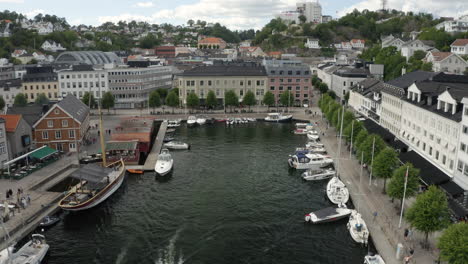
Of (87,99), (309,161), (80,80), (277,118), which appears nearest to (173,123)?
(277,118)

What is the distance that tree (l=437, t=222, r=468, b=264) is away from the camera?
25.4m

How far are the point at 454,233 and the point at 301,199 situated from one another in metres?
21.7

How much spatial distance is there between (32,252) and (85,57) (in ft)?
442

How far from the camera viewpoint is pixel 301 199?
47.1 metres

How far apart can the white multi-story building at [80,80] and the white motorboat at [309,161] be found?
68367 millimetres

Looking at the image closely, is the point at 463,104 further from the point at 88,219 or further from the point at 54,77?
the point at 54,77

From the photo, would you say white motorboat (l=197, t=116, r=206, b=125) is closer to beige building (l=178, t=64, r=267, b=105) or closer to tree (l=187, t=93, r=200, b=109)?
tree (l=187, t=93, r=200, b=109)

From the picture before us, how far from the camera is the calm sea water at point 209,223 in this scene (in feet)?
113

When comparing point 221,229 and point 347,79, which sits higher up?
point 347,79

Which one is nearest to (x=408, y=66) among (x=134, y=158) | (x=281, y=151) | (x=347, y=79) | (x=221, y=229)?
(x=347, y=79)

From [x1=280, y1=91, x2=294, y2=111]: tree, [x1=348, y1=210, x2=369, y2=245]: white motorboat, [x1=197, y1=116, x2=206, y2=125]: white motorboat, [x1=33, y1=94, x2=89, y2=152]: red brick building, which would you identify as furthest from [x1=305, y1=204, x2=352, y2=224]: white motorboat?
[x1=280, y1=91, x2=294, y2=111]: tree

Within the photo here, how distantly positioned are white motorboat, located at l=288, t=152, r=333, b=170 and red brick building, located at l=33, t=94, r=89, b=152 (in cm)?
3327

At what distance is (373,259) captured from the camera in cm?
3116

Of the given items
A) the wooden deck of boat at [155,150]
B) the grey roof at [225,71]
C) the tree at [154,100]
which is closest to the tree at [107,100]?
the tree at [154,100]
